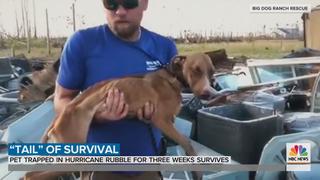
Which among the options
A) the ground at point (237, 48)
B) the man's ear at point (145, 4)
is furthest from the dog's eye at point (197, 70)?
the man's ear at point (145, 4)

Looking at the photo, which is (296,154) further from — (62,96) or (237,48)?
(62,96)

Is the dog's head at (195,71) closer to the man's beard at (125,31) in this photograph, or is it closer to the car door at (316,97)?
the man's beard at (125,31)

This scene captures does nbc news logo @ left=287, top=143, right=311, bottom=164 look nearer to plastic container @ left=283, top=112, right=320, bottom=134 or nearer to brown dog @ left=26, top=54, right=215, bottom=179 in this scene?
plastic container @ left=283, top=112, right=320, bottom=134

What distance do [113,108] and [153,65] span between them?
22cm

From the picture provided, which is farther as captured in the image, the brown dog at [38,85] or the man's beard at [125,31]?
the brown dog at [38,85]

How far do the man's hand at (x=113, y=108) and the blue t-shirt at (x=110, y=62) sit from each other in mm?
26

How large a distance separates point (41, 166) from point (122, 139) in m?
0.39

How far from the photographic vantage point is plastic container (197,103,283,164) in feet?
5.93

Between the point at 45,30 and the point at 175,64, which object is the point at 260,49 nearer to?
the point at 175,64

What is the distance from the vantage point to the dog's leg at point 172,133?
1.64 metres

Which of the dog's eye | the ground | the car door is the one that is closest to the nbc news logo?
the car door

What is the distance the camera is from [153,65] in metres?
1.60

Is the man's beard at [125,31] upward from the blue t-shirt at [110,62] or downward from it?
upward

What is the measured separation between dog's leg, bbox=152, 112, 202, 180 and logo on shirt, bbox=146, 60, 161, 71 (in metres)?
0.16
